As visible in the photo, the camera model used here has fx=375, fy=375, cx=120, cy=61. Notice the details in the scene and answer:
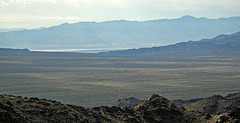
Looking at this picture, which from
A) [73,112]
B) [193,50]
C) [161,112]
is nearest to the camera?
[73,112]

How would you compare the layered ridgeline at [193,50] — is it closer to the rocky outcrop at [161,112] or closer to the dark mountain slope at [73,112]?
the rocky outcrop at [161,112]

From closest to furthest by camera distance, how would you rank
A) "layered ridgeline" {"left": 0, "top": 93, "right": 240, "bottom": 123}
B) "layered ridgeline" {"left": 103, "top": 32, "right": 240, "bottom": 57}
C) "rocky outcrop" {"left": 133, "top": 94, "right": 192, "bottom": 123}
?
"layered ridgeline" {"left": 0, "top": 93, "right": 240, "bottom": 123}, "rocky outcrop" {"left": 133, "top": 94, "right": 192, "bottom": 123}, "layered ridgeline" {"left": 103, "top": 32, "right": 240, "bottom": 57}

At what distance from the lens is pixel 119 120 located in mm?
14883

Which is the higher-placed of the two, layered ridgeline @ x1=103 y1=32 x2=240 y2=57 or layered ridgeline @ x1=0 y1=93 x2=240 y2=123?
layered ridgeline @ x1=103 y1=32 x2=240 y2=57

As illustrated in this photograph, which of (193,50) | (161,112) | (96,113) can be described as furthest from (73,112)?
(193,50)

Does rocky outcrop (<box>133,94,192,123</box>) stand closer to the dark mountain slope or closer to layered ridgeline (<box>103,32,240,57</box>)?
the dark mountain slope

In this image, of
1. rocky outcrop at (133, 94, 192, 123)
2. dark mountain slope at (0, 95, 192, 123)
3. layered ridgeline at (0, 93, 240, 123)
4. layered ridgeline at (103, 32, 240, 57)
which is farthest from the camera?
layered ridgeline at (103, 32, 240, 57)

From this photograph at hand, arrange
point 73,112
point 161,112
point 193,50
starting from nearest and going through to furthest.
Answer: point 73,112, point 161,112, point 193,50

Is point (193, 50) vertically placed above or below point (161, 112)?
above

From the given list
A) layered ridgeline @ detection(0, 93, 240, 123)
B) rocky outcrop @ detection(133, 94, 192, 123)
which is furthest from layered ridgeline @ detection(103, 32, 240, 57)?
layered ridgeline @ detection(0, 93, 240, 123)

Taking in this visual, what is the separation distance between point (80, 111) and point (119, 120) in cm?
159

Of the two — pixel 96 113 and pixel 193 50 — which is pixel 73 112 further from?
pixel 193 50

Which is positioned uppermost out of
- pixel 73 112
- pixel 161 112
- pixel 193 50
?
pixel 193 50

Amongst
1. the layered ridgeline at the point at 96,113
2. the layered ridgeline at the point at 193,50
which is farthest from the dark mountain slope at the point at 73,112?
the layered ridgeline at the point at 193,50
